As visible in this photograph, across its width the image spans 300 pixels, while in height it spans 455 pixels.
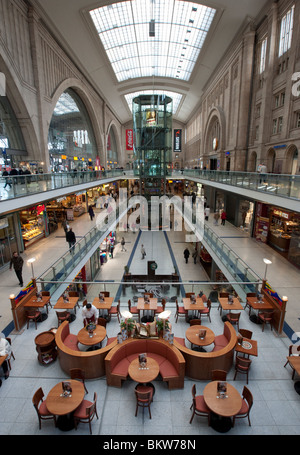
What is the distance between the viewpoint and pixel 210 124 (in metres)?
31.1

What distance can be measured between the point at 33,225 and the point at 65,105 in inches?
625

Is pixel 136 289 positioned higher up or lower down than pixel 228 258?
lower down

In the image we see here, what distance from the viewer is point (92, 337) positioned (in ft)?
20.0

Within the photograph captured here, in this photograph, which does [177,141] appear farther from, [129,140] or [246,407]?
[246,407]

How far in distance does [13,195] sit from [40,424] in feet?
24.0

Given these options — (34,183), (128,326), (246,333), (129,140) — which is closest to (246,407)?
(246,333)

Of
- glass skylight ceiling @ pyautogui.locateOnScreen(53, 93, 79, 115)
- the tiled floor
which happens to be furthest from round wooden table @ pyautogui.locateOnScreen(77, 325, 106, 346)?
glass skylight ceiling @ pyautogui.locateOnScreen(53, 93, 79, 115)

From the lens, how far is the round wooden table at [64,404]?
14.0 ft

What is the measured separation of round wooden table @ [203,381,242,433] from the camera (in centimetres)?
422

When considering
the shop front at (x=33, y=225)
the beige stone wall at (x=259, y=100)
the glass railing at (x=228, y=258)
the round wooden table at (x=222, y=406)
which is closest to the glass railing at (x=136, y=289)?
the glass railing at (x=228, y=258)

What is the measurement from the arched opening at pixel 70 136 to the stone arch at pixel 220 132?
14.8 meters

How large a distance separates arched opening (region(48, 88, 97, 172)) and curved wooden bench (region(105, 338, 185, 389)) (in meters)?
20.2

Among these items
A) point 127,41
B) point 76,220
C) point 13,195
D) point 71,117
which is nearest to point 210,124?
point 127,41
